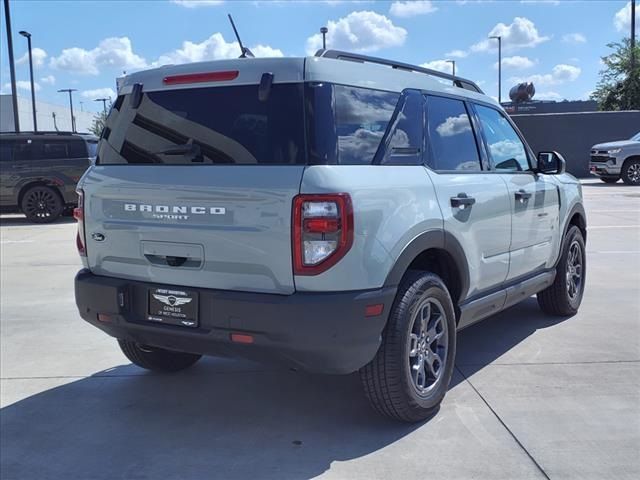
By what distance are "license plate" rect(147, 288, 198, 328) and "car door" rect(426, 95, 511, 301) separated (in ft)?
4.98

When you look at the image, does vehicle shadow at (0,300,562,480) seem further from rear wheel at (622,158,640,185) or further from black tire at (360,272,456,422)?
rear wheel at (622,158,640,185)

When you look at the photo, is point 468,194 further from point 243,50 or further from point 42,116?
point 42,116

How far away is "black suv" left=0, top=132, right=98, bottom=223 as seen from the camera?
560 inches

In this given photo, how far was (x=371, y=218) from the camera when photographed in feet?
10.5

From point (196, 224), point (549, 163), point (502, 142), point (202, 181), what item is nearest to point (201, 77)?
point (202, 181)

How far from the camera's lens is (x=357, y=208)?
3.14 metres

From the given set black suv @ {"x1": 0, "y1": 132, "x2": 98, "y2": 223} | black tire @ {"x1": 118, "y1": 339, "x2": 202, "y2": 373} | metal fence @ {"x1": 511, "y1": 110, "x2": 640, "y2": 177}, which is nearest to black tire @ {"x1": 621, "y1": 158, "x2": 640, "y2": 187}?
metal fence @ {"x1": 511, "y1": 110, "x2": 640, "y2": 177}

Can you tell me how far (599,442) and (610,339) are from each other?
1.96 m

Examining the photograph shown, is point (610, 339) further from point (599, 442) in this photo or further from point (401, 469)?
point (401, 469)

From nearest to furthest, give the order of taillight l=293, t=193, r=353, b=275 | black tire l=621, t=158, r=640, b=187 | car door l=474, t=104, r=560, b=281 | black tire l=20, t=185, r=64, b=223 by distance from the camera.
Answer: taillight l=293, t=193, r=353, b=275 → car door l=474, t=104, r=560, b=281 → black tire l=20, t=185, r=64, b=223 → black tire l=621, t=158, r=640, b=187

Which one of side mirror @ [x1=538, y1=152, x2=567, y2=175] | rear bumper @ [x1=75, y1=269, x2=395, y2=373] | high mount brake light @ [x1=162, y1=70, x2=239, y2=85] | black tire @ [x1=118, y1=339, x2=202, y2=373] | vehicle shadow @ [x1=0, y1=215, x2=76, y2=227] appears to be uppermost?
high mount brake light @ [x1=162, y1=70, x2=239, y2=85]

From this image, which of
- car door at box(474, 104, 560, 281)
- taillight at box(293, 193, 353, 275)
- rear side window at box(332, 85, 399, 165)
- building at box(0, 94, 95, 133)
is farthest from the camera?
building at box(0, 94, 95, 133)

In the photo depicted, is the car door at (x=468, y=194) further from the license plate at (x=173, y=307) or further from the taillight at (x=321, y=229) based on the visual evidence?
the license plate at (x=173, y=307)

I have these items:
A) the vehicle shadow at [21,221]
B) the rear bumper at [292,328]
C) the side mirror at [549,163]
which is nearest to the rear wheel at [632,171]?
the vehicle shadow at [21,221]
